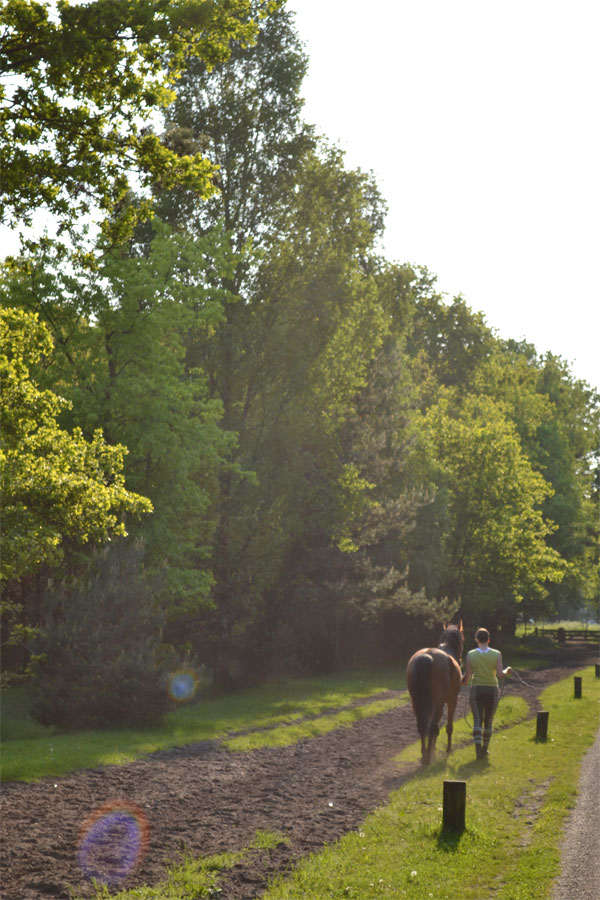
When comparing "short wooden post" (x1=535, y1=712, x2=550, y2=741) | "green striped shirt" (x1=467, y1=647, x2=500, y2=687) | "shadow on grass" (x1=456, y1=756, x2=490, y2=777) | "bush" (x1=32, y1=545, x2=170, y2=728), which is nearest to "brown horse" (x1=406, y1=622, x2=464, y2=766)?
"green striped shirt" (x1=467, y1=647, x2=500, y2=687)

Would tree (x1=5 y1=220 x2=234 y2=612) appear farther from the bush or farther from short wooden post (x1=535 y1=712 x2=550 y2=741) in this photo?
short wooden post (x1=535 y1=712 x2=550 y2=741)

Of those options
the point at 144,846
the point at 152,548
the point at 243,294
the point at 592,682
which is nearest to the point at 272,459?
the point at 243,294

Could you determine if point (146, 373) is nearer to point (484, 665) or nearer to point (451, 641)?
point (451, 641)

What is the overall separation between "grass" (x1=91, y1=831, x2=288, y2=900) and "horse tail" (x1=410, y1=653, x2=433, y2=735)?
628cm

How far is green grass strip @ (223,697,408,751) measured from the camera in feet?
65.7

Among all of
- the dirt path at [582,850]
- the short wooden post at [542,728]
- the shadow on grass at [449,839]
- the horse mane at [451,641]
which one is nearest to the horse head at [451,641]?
the horse mane at [451,641]

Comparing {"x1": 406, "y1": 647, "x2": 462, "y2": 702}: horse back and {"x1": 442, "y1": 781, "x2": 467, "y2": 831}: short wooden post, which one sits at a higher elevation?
{"x1": 406, "y1": 647, "x2": 462, "y2": 702}: horse back

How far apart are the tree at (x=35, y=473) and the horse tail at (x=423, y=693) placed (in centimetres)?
701

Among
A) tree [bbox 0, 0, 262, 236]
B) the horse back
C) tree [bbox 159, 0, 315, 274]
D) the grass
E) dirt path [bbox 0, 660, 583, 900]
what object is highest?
tree [bbox 159, 0, 315, 274]

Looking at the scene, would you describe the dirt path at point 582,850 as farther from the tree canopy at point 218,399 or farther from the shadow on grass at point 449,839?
the tree canopy at point 218,399

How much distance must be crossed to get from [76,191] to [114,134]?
3.41 ft

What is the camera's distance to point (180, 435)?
94.7 feet

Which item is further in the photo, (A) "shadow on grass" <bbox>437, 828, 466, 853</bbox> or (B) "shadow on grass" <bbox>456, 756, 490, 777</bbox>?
(B) "shadow on grass" <bbox>456, 756, 490, 777</bbox>

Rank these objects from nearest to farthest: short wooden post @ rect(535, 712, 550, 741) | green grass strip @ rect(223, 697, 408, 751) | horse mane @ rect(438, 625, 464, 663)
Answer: horse mane @ rect(438, 625, 464, 663) → short wooden post @ rect(535, 712, 550, 741) → green grass strip @ rect(223, 697, 408, 751)
